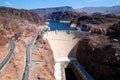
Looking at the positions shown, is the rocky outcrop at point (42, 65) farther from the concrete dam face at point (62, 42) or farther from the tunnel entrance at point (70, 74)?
the concrete dam face at point (62, 42)

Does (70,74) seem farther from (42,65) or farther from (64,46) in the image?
(42,65)

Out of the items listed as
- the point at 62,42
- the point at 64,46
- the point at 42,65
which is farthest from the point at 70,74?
the point at 42,65

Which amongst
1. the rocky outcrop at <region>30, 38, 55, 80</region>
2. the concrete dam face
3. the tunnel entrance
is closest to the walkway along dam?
the concrete dam face

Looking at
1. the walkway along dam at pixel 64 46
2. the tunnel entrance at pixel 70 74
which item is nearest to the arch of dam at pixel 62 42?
the walkway along dam at pixel 64 46

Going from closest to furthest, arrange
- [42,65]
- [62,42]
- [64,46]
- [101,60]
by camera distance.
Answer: [42,65], [101,60], [64,46], [62,42]

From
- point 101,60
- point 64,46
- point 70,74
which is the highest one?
point 64,46

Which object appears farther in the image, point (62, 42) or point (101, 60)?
point (62, 42)

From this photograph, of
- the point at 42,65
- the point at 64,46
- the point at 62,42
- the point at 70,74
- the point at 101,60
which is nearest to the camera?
the point at 42,65
